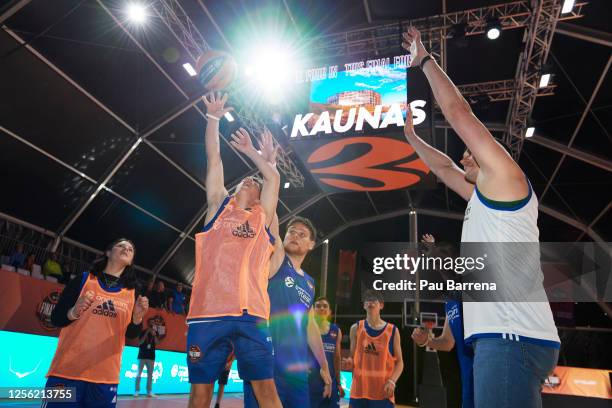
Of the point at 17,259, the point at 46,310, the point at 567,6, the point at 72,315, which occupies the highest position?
the point at 567,6

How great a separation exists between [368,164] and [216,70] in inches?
174

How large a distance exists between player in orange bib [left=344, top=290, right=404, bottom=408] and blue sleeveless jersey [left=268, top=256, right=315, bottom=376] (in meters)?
2.22

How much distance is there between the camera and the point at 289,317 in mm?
3615

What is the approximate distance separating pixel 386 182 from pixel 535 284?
30.5 ft

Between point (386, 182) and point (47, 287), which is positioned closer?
point (47, 287)

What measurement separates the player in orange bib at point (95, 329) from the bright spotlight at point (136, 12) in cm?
808

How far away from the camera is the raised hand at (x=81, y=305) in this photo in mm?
3420

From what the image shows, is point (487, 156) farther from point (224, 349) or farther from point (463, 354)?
point (463, 354)

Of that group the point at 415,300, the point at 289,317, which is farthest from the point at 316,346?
the point at 415,300

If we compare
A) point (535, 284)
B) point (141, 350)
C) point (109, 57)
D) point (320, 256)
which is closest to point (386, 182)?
point (141, 350)

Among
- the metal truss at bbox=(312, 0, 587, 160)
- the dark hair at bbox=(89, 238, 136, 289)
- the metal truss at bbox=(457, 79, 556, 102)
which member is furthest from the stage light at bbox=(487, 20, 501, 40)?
the dark hair at bbox=(89, 238, 136, 289)

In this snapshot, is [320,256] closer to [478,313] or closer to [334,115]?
[334,115]

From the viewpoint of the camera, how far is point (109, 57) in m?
10.9

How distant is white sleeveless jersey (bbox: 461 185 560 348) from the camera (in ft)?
5.57
